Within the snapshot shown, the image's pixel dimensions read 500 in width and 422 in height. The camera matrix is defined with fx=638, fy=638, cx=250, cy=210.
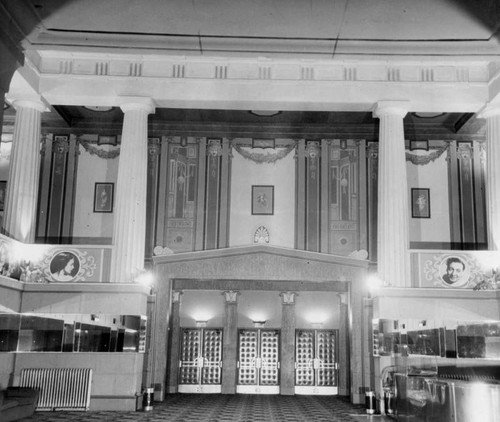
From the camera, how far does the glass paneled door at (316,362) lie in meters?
16.0

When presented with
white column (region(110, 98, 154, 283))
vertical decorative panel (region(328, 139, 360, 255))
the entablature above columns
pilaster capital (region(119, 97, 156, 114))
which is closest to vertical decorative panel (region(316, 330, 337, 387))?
vertical decorative panel (region(328, 139, 360, 255))

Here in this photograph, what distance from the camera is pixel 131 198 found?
42.9 feet

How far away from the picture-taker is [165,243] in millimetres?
15555

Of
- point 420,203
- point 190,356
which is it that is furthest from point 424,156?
point 190,356

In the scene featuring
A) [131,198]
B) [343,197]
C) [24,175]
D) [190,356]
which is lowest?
[190,356]

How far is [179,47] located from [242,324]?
12802 mm

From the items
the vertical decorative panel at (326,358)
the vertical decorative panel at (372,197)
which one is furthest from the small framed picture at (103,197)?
the vertical decorative panel at (372,197)

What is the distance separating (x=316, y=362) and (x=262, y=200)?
4325mm

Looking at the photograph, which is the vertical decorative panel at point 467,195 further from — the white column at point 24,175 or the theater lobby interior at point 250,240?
the white column at point 24,175

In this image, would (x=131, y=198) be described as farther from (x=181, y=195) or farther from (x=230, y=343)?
(x=230, y=343)

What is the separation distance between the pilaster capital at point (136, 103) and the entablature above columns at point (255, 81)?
0.12 meters

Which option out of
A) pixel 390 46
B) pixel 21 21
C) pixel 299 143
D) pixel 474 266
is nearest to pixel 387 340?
pixel 474 266

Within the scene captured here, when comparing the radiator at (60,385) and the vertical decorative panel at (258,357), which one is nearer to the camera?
the radiator at (60,385)

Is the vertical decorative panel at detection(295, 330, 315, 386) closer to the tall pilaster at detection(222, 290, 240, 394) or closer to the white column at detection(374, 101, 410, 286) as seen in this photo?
the tall pilaster at detection(222, 290, 240, 394)
